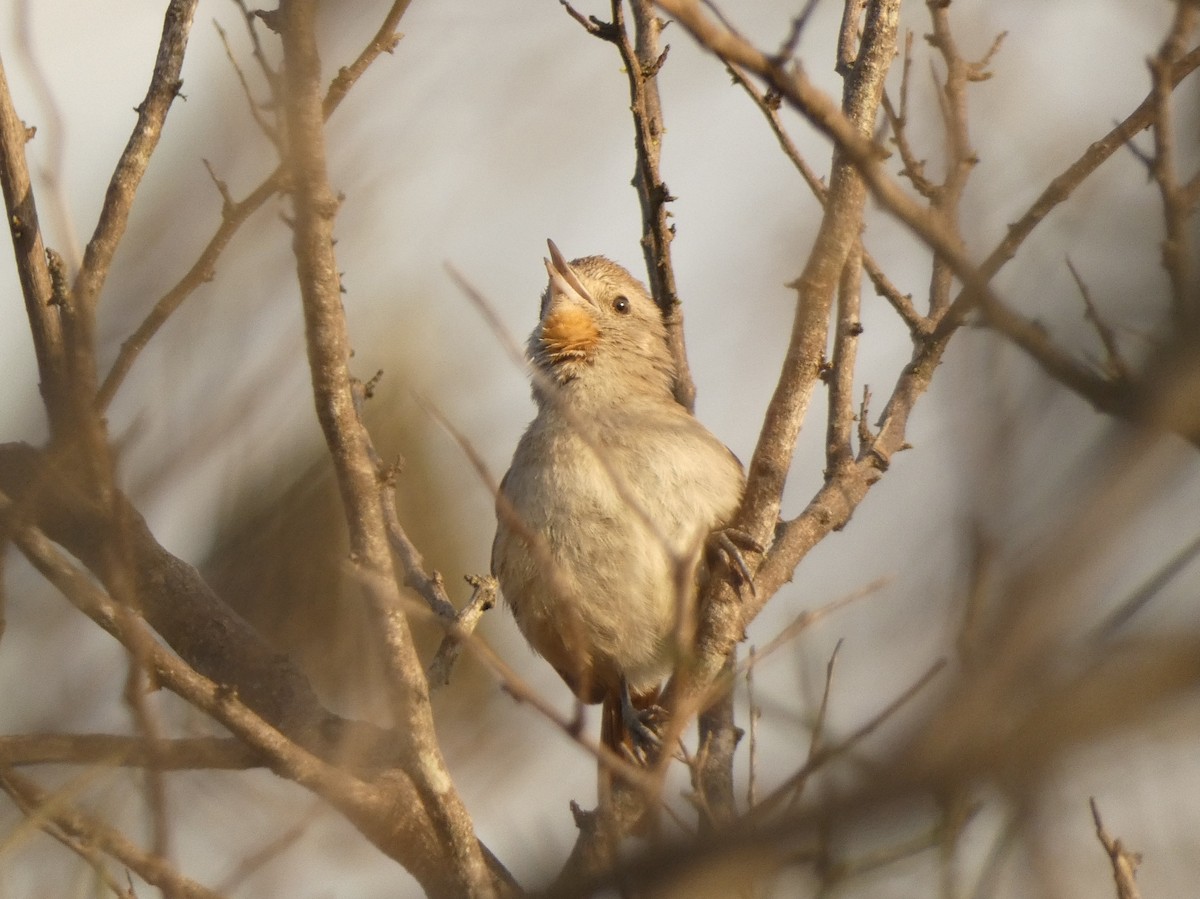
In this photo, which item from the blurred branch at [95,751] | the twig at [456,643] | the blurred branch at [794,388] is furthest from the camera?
the twig at [456,643]

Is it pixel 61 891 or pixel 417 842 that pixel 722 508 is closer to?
pixel 417 842

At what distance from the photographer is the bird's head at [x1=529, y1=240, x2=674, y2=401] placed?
5.57m

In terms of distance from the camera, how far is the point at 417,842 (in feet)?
11.7

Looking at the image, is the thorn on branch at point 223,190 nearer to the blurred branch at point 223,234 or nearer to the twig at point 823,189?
the blurred branch at point 223,234

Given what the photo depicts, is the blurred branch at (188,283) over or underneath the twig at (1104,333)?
over

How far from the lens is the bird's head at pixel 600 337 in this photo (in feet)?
18.3

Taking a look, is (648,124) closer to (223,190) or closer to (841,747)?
(223,190)

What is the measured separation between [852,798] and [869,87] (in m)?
3.22

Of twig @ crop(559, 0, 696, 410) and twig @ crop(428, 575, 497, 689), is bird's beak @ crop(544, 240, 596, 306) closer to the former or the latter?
twig @ crop(559, 0, 696, 410)

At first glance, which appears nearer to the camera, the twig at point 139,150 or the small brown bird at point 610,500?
the twig at point 139,150

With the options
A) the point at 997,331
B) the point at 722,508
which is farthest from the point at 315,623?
the point at 997,331

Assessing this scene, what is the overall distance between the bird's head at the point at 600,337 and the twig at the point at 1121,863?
8.51ft

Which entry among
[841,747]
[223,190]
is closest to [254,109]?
[223,190]

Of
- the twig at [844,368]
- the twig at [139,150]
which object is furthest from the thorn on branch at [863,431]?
the twig at [139,150]
